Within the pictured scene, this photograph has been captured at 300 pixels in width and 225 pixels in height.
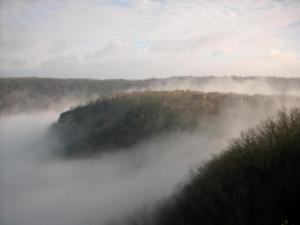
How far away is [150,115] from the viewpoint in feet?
83.7

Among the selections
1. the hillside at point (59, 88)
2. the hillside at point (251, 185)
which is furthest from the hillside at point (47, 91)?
the hillside at point (251, 185)

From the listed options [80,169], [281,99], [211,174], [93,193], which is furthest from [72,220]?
[281,99]

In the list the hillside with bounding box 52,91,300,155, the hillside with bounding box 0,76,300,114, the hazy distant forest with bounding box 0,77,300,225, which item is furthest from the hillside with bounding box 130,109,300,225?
the hillside with bounding box 0,76,300,114

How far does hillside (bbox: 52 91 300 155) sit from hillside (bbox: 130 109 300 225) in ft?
35.1

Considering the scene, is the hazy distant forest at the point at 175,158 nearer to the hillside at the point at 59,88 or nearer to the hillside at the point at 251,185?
the hillside at the point at 251,185

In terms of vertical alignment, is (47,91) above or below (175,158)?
above

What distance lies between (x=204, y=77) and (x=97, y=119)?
49.0 m

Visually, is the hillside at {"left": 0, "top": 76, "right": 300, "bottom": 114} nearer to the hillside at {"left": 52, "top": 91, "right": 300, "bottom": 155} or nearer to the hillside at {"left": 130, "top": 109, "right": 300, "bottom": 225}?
the hillside at {"left": 52, "top": 91, "right": 300, "bottom": 155}

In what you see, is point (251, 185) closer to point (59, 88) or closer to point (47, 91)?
point (47, 91)

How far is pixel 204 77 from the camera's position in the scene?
7644cm

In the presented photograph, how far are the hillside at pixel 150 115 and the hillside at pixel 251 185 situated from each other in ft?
35.1

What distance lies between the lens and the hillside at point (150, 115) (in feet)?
78.9

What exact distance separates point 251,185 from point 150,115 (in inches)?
621

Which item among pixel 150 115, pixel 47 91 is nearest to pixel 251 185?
pixel 150 115
